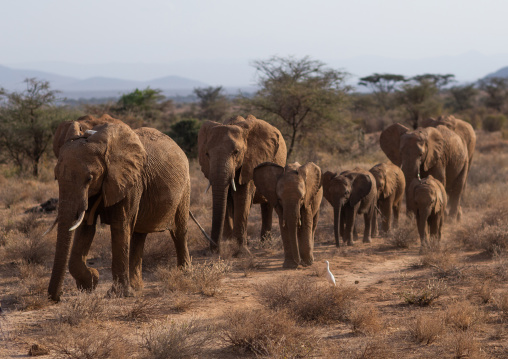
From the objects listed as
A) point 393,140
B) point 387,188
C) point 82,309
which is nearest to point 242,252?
point 387,188

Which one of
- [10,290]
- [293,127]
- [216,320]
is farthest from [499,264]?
[293,127]

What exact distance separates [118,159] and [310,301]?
2660mm

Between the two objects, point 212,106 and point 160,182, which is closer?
point 160,182

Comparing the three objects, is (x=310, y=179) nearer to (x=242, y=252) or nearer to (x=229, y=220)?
(x=242, y=252)

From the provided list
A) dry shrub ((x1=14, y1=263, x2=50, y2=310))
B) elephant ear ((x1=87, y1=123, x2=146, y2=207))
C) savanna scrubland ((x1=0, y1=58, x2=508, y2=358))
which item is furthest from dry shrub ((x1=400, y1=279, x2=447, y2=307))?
dry shrub ((x1=14, y1=263, x2=50, y2=310))

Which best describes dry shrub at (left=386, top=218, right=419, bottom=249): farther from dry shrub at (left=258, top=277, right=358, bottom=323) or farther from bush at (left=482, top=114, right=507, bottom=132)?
bush at (left=482, top=114, right=507, bottom=132)

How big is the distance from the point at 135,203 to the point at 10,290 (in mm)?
2275

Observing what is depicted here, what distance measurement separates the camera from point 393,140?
559 inches

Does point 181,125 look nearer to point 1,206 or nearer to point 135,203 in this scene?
point 1,206

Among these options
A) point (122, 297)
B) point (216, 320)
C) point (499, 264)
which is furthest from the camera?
point (499, 264)

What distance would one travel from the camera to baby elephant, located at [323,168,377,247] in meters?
10.7

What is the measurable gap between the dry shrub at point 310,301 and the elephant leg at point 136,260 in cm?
176

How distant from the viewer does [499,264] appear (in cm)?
902

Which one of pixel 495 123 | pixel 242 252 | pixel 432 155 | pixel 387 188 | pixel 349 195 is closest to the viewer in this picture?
pixel 242 252
